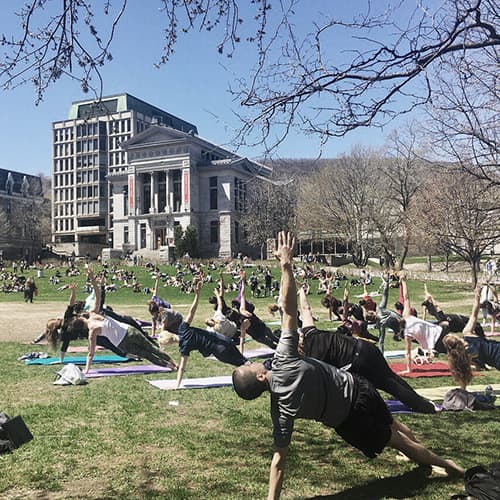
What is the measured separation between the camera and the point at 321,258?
5319 centimetres

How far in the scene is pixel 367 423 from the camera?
13.4 feet

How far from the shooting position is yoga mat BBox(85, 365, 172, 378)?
973 cm

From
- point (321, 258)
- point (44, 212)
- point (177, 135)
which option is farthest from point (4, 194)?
point (321, 258)

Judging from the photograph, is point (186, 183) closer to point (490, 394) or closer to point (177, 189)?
point (177, 189)

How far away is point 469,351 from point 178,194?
70.4 meters

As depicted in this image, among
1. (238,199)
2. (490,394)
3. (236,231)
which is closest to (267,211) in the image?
(238,199)

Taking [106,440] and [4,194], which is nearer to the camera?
[106,440]

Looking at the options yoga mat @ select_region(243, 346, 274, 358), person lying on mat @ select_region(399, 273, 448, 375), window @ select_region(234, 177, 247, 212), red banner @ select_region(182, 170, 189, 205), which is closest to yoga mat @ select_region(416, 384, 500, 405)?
person lying on mat @ select_region(399, 273, 448, 375)

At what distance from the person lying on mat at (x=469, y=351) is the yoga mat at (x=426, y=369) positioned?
4.69 feet

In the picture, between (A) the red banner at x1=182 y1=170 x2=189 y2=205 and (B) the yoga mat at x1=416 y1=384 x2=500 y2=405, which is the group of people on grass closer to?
(B) the yoga mat at x1=416 y1=384 x2=500 y2=405

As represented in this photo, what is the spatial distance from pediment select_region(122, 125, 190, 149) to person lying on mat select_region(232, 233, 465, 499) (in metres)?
71.1

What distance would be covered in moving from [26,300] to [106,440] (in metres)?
26.7

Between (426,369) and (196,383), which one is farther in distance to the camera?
(426,369)

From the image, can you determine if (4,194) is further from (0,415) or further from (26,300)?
(0,415)
